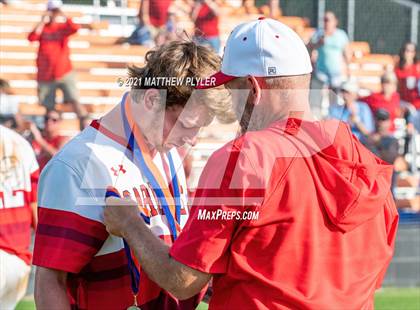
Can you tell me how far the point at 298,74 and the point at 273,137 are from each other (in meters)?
0.21

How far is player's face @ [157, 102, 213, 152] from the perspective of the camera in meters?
2.95

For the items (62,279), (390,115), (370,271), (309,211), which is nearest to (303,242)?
(309,211)

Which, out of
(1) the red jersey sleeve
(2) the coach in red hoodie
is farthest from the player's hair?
(1) the red jersey sleeve

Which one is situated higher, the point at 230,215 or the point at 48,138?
the point at 230,215

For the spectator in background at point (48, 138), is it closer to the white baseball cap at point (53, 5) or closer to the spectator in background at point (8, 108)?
the spectator in background at point (8, 108)

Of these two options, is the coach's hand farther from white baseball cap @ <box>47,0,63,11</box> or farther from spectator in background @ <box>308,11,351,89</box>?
white baseball cap @ <box>47,0,63,11</box>

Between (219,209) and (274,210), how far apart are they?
0.16 metres

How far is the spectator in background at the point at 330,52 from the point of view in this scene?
34.3 feet

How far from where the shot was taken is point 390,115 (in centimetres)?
1046

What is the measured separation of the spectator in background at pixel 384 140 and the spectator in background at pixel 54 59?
3383 millimetres

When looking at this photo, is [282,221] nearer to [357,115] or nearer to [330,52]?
[357,115]

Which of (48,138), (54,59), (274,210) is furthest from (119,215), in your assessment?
(54,59)

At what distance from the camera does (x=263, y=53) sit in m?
2.44

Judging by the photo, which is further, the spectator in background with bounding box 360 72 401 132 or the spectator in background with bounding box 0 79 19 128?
the spectator in background with bounding box 360 72 401 132
